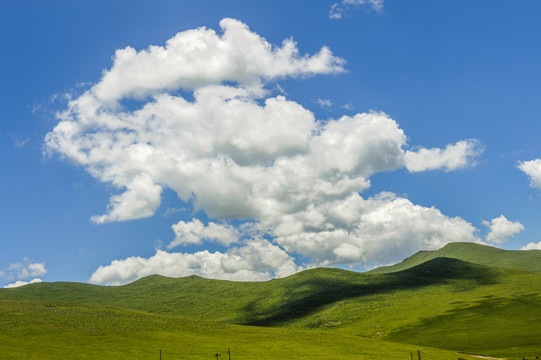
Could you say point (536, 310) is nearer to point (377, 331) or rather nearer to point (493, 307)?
point (493, 307)

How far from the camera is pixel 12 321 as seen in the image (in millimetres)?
121062

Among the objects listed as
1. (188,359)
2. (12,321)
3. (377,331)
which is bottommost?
(377,331)

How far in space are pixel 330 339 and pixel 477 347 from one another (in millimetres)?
47163

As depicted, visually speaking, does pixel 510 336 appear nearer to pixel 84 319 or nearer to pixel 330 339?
pixel 330 339

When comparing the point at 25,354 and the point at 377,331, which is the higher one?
the point at 25,354

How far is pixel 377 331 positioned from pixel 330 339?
64297 millimetres

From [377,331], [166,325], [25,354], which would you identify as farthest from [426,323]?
[25,354]

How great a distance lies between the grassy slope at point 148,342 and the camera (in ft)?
302

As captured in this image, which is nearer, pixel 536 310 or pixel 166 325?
pixel 166 325

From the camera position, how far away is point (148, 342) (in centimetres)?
10881

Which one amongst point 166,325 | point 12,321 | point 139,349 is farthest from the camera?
point 166,325

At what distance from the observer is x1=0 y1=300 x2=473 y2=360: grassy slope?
9212 cm

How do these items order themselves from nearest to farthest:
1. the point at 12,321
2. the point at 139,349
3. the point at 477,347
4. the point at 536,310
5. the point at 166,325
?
the point at 139,349 → the point at 12,321 → the point at 477,347 → the point at 166,325 → the point at 536,310

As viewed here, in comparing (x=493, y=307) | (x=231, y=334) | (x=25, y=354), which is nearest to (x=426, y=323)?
(x=493, y=307)
